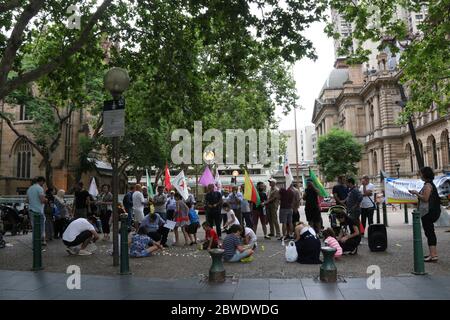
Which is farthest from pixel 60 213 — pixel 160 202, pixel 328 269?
pixel 328 269

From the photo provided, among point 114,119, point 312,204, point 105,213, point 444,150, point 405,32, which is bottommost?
point 105,213

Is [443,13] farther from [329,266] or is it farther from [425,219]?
[329,266]

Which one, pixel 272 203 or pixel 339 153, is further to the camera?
pixel 339 153

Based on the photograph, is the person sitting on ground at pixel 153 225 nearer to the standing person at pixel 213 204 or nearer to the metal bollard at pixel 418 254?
the standing person at pixel 213 204

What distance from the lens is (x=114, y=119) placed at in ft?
29.3

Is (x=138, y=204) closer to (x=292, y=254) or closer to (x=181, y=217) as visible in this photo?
(x=181, y=217)

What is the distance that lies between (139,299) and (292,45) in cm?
631

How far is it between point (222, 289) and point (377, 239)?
5.45m

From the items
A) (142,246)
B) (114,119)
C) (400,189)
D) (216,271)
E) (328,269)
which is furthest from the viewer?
(400,189)

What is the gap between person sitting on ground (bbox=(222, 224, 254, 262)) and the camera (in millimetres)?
9211

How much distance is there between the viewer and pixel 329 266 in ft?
22.5

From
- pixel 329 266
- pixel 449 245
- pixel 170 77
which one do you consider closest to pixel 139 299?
pixel 329 266

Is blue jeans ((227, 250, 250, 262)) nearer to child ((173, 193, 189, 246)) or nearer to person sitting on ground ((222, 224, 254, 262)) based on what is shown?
person sitting on ground ((222, 224, 254, 262))

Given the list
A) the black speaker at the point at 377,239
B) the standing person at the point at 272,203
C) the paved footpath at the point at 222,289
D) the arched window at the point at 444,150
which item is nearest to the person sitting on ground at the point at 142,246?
the paved footpath at the point at 222,289
